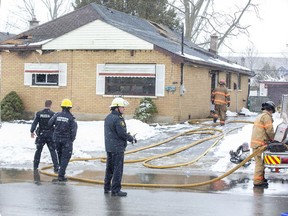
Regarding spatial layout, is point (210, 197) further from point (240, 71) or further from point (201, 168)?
point (240, 71)

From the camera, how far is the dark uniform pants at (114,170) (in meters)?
10.2

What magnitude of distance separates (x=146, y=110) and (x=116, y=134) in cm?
1229

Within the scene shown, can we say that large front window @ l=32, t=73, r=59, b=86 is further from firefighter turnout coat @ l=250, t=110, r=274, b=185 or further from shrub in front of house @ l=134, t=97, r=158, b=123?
firefighter turnout coat @ l=250, t=110, r=274, b=185

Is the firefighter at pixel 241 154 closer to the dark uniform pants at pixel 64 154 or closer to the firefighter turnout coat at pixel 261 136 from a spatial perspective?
the firefighter turnout coat at pixel 261 136

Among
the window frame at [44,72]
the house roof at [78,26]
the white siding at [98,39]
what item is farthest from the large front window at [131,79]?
the window frame at [44,72]

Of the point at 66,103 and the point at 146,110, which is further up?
the point at 66,103

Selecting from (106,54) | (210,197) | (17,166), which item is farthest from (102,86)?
(210,197)

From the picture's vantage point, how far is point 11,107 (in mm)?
24734

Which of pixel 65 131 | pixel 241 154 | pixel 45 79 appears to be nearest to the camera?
pixel 65 131

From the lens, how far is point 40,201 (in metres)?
9.43

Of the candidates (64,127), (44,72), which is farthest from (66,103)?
(44,72)

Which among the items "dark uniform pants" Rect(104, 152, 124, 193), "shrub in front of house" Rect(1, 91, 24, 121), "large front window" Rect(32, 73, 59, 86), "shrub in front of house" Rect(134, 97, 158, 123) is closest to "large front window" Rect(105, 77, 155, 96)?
"shrub in front of house" Rect(134, 97, 158, 123)

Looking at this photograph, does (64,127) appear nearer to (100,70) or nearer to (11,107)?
(100,70)

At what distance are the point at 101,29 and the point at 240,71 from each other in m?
11.7
